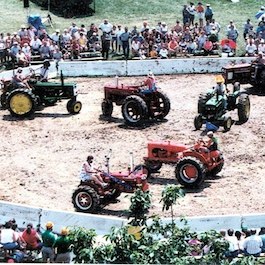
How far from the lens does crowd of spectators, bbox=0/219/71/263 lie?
1258 centimetres

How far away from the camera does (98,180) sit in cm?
1548

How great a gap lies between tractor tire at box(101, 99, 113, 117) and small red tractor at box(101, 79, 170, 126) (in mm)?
160

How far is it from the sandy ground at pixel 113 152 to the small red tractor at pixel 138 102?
33cm

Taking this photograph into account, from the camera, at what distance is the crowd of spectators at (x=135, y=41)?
2834cm

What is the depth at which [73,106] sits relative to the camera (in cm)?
2242

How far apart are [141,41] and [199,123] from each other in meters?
9.14

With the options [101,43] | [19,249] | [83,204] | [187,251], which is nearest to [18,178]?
[83,204]

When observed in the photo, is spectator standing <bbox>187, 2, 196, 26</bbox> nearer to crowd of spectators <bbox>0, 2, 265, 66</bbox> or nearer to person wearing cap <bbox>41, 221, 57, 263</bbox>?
crowd of spectators <bbox>0, 2, 265, 66</bbox>

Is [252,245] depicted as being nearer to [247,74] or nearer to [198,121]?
[198,121]

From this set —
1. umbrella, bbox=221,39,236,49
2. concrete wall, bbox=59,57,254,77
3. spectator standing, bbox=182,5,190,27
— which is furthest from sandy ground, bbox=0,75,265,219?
spectator standing, bbox=182,5,190,27

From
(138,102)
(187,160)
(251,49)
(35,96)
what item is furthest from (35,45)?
(187,160)

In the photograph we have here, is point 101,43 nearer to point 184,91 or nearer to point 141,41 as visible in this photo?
point 141,41

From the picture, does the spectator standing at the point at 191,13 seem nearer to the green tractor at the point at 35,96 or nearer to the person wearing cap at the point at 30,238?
the green tractor at the point at 35,96

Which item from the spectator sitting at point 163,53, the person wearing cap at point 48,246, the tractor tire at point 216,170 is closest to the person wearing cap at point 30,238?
the person wearing cap at point 48,246
